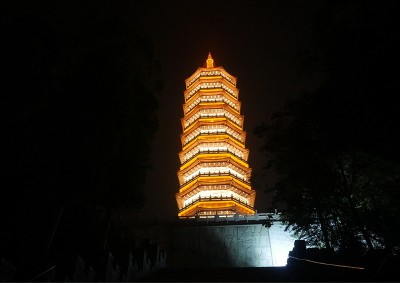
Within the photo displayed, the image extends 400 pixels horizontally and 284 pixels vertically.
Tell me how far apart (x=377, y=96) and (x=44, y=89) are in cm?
740

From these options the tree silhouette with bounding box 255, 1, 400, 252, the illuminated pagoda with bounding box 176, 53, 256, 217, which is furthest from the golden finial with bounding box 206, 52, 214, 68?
the tree silhouette with bounding box 255, 1, 400, 252

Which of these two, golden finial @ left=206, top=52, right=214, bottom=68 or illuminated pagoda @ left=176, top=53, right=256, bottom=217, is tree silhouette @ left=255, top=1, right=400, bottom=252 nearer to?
illuminated pagoda @ left=176, top=53, right=256, bottom=217

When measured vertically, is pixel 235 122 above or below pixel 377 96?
above

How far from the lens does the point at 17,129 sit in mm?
8453

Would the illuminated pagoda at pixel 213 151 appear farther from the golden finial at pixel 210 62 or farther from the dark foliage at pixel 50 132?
the dark foliage at pixel 50 132

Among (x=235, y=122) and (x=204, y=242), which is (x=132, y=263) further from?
(x=235, y=122)

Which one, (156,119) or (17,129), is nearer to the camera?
(17,129)

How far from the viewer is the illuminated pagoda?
35.2 meters

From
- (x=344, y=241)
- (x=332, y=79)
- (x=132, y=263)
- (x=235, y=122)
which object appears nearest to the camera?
(x=332, y=79)

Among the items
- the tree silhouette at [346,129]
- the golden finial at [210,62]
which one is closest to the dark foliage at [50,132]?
the tree silhouette at [346,129]

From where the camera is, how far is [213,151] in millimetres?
38719

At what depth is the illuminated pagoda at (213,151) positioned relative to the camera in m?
35.2

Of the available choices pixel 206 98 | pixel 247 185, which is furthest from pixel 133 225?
pixel 206 98

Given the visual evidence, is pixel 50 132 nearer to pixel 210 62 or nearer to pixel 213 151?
pixel 213 151
